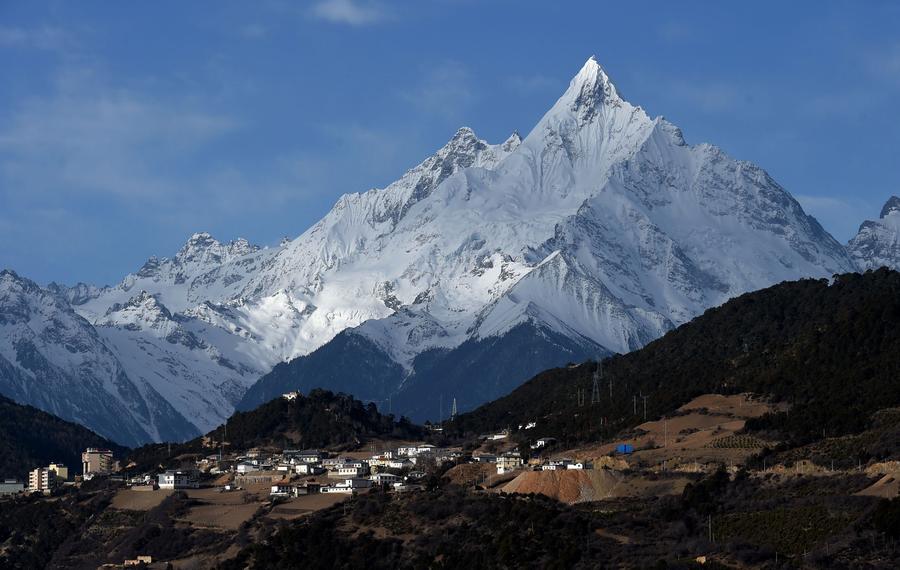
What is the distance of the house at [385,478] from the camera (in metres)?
173

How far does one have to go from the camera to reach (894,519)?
109750mm

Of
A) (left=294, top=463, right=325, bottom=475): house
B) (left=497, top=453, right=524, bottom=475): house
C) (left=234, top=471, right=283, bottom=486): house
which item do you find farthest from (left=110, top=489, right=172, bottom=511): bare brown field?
(left=497, top=453, right=524, bottom=475): house

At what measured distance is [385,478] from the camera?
174875 mm

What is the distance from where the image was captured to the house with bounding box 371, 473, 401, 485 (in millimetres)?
172625

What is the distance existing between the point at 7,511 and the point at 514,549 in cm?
8255

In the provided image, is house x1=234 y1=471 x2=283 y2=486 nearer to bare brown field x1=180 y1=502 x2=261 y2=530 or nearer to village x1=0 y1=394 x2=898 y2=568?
village x1=0 y1=394 x2=898 y2=568

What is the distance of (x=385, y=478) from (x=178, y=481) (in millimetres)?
23196

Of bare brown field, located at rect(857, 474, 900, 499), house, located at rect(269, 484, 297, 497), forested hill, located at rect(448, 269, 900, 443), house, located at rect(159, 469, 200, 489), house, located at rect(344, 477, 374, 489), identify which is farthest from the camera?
house, located at rect(159, 469, 200, 489)

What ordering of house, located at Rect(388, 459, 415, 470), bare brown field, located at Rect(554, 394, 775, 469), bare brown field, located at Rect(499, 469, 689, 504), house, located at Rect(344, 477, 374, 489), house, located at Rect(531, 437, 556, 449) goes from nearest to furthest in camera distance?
bare brown field, located at Rect(499, 469, 689, 504), bare brown field, located at Rect(554, 394, 775, 469), house, located at Rect(344, 477, 374, 489), house, located at Rect(531, 437, 556, 449), house, located at Rect(388, 459, 415, 470)

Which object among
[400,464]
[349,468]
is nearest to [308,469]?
[349,468]

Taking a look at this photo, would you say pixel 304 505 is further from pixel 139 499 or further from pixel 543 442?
pixel 543 442

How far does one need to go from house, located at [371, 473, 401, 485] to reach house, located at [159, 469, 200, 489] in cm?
1927

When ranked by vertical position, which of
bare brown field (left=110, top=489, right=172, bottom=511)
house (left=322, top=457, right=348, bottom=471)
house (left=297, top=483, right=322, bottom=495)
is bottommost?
house (left=297, top=483, right=322, bottom=495)

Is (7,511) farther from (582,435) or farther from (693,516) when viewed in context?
(693,516)
